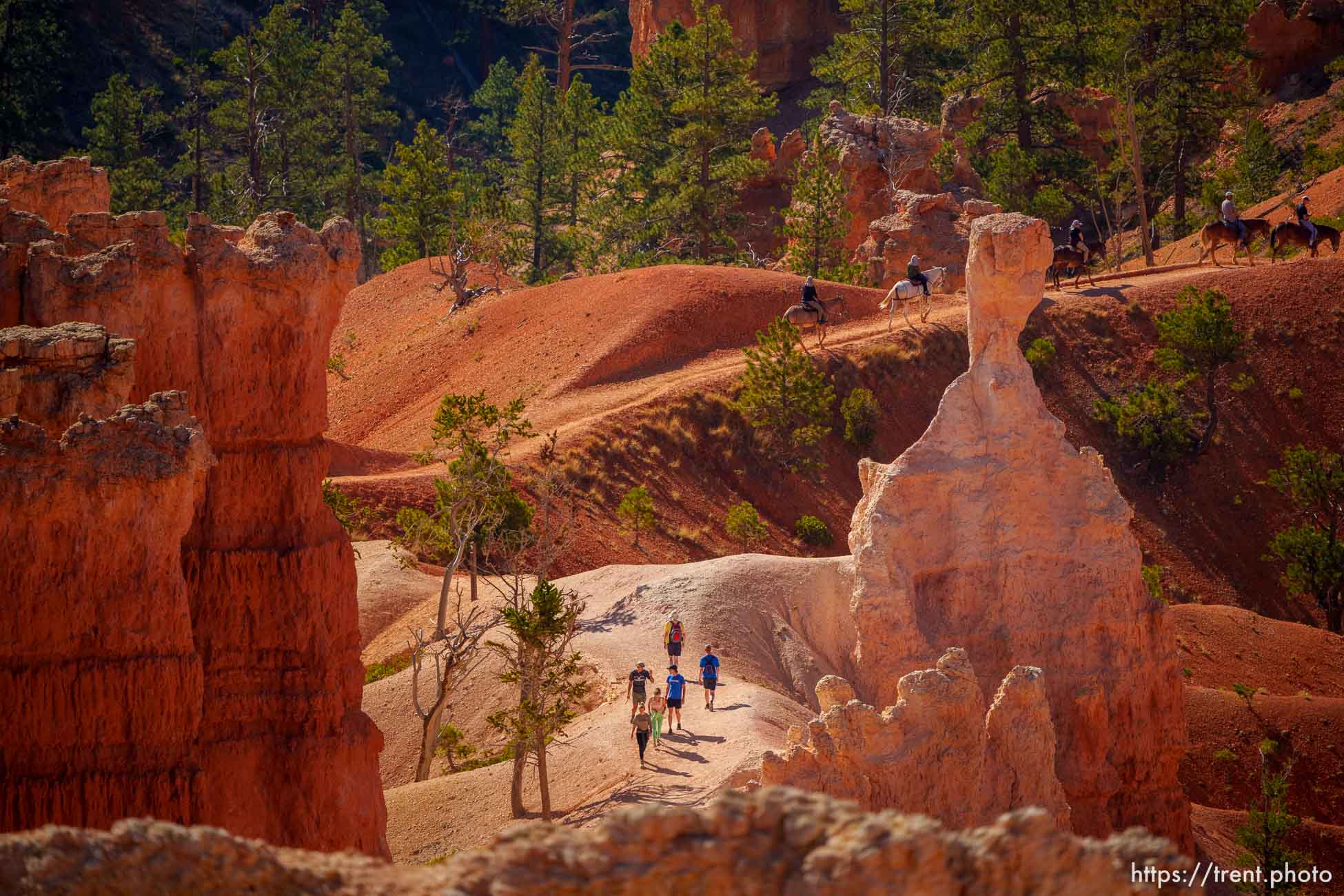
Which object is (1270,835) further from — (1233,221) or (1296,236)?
(1296,236)

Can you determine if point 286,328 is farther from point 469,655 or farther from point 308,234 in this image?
point 469,655

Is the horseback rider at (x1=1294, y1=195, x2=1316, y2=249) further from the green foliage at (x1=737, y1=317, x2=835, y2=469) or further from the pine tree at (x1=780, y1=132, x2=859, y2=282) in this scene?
the green foliage at (x1=737, y1=317, x2=835, y2=469)

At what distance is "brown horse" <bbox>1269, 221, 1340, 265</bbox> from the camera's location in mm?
52625

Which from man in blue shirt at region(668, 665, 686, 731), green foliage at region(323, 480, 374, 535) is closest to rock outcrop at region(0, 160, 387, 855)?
man in blue shirt at region(668, 665, 686, 731)

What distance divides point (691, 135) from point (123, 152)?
22.7 meters

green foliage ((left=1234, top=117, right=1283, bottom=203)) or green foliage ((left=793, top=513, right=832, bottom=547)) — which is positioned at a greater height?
green foliage ((left=1234, top=117, right=1283, bottom=203))

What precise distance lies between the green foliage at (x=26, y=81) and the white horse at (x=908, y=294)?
123ft

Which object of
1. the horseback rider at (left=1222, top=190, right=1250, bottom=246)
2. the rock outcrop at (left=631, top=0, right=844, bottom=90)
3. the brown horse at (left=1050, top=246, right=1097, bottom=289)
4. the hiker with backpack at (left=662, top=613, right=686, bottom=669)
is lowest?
the hiker with backpack at (left=662, top=613, right=686, bottom=669)

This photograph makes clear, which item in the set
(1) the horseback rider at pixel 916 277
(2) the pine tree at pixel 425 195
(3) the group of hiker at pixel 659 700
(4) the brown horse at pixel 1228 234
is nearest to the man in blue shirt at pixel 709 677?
(3) the group of hiker at pixel 659 700

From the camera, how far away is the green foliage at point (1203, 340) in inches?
1988

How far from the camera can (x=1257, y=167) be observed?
6462 centimetres

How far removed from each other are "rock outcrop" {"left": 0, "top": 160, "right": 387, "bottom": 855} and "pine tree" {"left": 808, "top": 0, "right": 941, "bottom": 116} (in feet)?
163

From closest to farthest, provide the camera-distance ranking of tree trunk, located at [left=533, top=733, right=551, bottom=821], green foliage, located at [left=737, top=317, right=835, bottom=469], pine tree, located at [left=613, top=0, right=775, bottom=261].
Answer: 1. tree trunk, located at [left=533, top=733, right=551, bottom=821]
2. green foliage, located at [left=737, top=317, right=835, bottom=469]
3. pine tree, located at [left=613, top=0, right=775, bottom=261]

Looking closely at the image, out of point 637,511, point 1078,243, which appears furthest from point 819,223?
point 637,511
